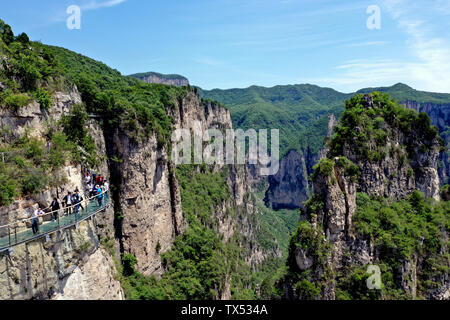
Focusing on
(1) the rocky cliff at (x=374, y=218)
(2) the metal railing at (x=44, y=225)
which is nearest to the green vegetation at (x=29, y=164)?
(2) the metal railing at (x=44, y=225)

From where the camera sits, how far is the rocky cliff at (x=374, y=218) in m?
32.2

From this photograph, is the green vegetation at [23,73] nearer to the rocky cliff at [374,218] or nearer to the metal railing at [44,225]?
the metal railing at [44,225]

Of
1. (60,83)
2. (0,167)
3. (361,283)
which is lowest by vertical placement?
(361,283)

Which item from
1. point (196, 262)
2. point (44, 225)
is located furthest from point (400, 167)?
point (44, 225)

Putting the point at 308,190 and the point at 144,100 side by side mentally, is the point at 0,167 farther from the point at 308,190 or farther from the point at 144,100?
the point at 308,190

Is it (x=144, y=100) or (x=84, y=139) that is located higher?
(x=144, y=100)

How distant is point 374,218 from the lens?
1426 inches

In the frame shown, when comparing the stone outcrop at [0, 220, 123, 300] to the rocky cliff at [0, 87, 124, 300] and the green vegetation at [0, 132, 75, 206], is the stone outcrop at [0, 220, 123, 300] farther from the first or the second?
the green vegetation at [0, 132, 75, 206]

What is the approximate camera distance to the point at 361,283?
31.9 meters

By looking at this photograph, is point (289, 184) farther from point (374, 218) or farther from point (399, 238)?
point (399, 238)

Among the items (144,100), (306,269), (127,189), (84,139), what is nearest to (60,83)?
(84,139)

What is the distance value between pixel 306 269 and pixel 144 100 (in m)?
32.0

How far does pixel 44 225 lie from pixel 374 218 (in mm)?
33380
